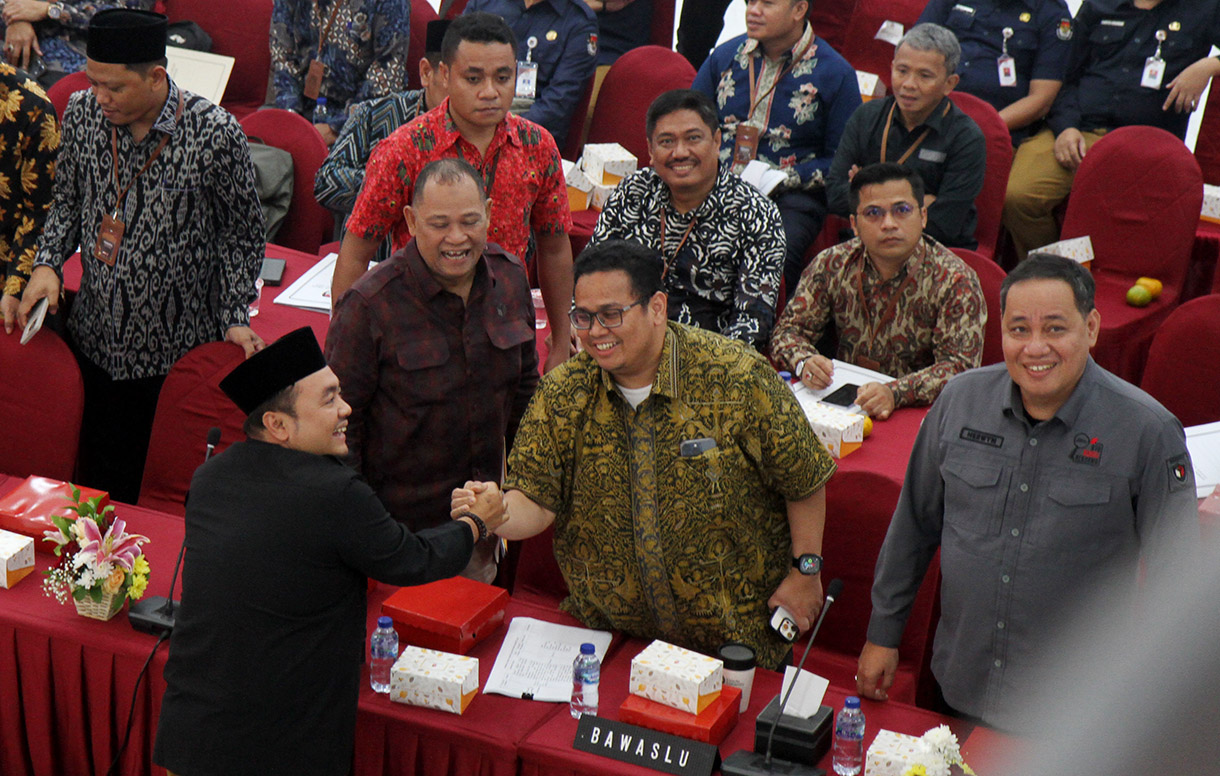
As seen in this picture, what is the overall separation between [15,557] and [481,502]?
3.69ft

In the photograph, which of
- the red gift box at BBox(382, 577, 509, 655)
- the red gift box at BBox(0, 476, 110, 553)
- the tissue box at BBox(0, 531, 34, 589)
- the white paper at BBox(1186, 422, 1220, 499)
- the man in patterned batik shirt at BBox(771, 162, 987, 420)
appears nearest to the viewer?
the red gift box at BBox(382, 577, 509, 655)

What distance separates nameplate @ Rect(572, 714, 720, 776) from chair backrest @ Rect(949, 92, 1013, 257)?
10.7 feet

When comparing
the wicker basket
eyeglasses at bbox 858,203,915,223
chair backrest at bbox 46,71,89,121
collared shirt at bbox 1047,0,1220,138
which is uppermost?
collared shirt at bbox 1047,0,1220,138

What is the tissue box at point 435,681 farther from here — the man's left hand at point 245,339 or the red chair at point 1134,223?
the red chair at point 1134,223

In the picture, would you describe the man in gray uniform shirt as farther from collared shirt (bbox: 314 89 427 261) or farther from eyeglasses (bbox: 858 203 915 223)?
collared shirt (bbox: 314 89 427 261)

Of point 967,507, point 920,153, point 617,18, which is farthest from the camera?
point 617,18

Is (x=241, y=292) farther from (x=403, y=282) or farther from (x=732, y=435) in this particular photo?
(x=732, y=435)

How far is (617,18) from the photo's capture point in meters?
6.09

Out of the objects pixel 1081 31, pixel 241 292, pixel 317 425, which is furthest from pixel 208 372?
pixel 1081 31

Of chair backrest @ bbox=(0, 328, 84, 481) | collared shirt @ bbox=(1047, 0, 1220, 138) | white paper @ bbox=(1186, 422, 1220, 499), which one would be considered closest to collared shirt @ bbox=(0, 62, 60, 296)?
chair backrest @ bbox=(0, 328, 84, 481)

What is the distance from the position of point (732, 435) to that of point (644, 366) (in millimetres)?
230

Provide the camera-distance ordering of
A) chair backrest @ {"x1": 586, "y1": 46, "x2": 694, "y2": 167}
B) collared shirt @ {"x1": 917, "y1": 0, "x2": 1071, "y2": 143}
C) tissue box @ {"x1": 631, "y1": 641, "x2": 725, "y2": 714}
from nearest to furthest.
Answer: tissue box @ {"x1": 631, "y1": 641, "x2": 725, "y2": 714}
collared shirt @ {"x1": 917, "y1": 0, "x2": 1071, "y2": 143}
chair backrest @ {"x1": 586, "y1": 46, "x2": 694, "y2": 167}

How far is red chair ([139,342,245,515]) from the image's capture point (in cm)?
340

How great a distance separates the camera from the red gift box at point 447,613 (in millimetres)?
2576
